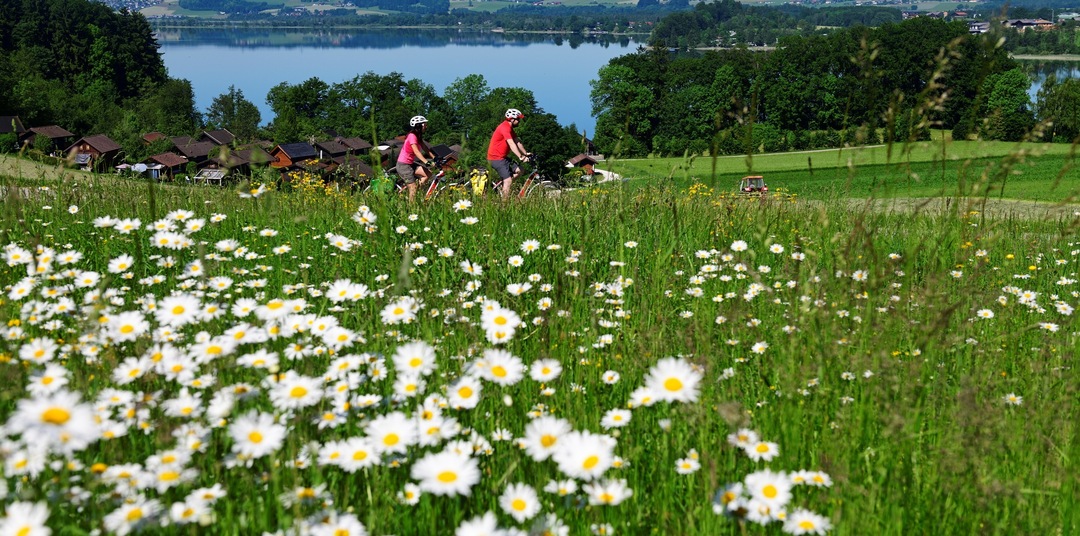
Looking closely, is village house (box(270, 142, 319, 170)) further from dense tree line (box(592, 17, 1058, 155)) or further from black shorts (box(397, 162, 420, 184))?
black shorts (box(397, 162, 420, 184))

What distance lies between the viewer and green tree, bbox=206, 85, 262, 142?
11562cm

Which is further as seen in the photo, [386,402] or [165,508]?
[386,402]

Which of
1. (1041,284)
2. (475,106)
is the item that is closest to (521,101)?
(475,106)

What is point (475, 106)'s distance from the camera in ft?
404

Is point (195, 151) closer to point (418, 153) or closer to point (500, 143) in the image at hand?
point (418, 153)

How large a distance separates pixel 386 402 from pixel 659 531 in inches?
33.5

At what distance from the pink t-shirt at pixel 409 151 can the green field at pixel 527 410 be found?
719cm

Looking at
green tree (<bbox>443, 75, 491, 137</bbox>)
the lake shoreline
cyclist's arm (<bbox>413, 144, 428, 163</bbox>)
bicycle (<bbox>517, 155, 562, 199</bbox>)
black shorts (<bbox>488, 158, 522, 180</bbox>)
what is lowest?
bicycle (<bbox>517, 155, 562, 199</bbox>)

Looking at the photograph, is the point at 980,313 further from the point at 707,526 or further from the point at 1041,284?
the point at 707,526

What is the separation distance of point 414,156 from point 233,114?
11817 cm

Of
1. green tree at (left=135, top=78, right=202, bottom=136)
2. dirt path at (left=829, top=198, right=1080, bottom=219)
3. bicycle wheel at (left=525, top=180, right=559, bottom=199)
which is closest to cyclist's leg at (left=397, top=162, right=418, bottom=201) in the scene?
bicycle wheel at (left=525, top=180, right=559, bottom=199)

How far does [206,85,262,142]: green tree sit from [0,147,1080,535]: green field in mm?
119056

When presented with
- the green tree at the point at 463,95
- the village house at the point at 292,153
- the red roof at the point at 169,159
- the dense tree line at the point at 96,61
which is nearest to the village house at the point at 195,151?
the red roof at the point at 169,159

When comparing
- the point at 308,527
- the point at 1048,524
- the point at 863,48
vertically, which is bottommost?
the point at 1048,524
